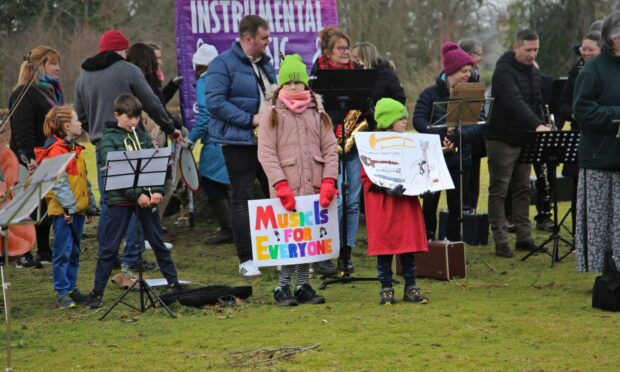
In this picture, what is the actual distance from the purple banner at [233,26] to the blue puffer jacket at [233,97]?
325 centimetres

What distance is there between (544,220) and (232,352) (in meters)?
7.22

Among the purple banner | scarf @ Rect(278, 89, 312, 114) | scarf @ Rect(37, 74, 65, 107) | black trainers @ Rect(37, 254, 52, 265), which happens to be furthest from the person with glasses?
the purple banner

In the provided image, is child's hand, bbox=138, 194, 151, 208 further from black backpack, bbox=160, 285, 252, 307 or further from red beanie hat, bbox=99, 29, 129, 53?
red beanie hat, bbox=99, 29, 129, 53

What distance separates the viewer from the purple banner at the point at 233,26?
13.1m

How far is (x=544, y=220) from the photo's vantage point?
1314 cm

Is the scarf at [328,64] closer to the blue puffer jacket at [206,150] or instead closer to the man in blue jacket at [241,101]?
the man in blue jacket at [241,101]

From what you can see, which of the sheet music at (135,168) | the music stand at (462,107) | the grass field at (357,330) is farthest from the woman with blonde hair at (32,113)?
the music stand at (462,107)

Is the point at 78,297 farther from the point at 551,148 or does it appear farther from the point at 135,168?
the point at 551,148

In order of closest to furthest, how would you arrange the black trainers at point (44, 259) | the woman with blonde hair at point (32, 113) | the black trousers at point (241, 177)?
the black trousers at point (241, 177) → the woman with blonde hair at point (32, 113) → the black trainers at point (44, 259)

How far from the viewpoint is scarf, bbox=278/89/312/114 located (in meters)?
8.46

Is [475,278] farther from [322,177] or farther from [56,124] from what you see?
[56,124]

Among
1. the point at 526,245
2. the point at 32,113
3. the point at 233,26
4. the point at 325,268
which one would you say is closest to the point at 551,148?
the point at 526,245

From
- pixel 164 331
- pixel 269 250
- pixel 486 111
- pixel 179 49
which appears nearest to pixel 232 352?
pixel 164 331

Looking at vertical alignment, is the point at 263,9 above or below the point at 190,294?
above
